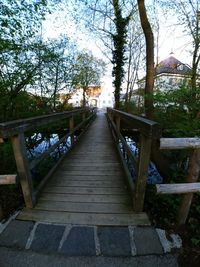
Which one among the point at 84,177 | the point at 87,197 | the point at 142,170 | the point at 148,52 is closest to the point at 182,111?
the point at 148,52

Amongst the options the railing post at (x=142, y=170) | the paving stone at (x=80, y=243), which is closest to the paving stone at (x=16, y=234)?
the paving stone at (x=80, y=243)

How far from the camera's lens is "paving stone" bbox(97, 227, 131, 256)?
1.79 m

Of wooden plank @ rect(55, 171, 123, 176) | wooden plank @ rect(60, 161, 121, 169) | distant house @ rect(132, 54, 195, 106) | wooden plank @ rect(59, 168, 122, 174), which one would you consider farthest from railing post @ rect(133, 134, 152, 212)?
distant house @ rect(132, 54, 195, 106)

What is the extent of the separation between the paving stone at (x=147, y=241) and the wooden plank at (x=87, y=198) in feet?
1.78

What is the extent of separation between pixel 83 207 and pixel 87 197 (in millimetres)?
244

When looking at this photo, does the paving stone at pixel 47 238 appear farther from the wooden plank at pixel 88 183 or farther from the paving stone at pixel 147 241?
the wooden plank at pixel 88 183

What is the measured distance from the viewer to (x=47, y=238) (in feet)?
6.33

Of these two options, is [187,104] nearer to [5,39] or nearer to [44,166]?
[44,166]

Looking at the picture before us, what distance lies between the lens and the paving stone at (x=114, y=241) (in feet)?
5.87

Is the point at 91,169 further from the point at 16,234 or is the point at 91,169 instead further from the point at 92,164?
the point at 16,234

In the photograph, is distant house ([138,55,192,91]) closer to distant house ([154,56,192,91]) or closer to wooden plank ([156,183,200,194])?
distant house ([154,56,192,91])

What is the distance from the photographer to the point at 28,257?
1.73 m

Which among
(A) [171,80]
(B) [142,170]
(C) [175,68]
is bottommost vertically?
(B) [142,170]

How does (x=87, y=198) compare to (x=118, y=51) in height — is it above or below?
below
